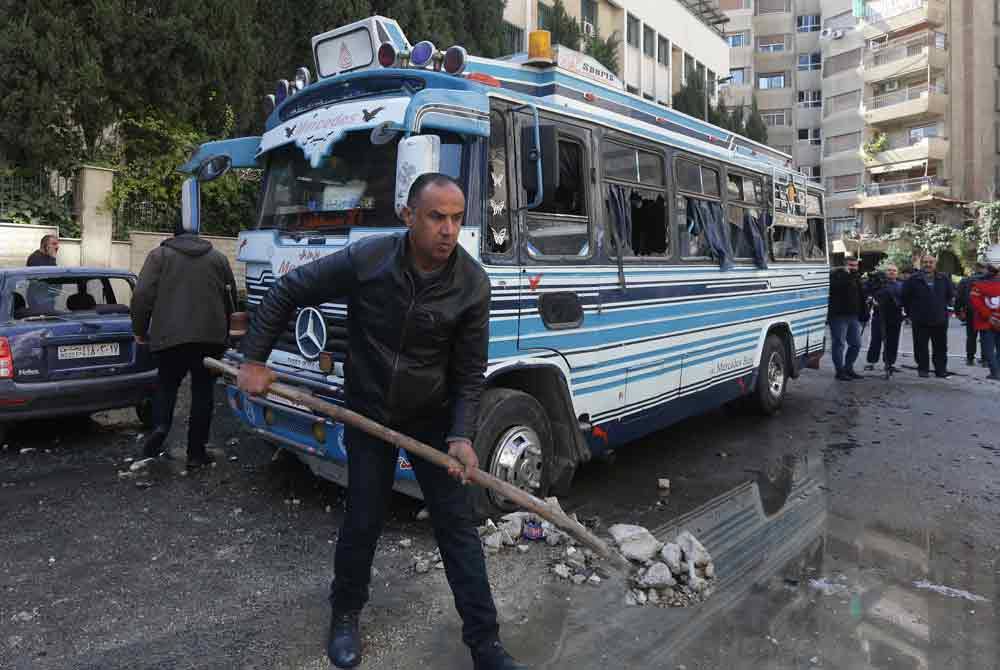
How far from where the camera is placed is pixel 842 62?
50.7m

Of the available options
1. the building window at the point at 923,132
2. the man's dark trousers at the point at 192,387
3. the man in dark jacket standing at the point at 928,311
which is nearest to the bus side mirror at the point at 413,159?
the man's dark trousers at the point at 192,387

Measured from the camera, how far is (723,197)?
7.20 metres

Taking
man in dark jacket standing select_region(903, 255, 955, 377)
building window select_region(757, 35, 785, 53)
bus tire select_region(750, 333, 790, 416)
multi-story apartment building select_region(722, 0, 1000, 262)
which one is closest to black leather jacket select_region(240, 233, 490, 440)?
bus tire select_region(750, 333, 790, 416)

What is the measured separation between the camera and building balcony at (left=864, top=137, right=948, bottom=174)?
43.8 meters

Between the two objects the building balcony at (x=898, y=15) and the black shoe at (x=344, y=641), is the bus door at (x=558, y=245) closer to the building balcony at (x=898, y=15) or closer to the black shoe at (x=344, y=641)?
the black shoe at (x=344, y=641)

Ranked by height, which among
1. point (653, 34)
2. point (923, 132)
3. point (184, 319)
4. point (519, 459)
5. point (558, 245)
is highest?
point (653, 34)

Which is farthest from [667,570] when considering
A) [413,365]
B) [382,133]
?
[382,133]

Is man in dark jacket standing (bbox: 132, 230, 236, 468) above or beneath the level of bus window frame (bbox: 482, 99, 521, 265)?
beneath

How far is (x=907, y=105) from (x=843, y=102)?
617cm

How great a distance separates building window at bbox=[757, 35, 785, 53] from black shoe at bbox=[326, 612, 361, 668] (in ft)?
196

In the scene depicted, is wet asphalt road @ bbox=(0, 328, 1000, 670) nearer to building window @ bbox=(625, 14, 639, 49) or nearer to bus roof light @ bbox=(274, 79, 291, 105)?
bus roof light @ bbox=(274, 79, 291, 105)

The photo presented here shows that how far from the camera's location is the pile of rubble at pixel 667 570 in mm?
3822

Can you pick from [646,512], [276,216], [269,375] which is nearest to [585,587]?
[646,512]

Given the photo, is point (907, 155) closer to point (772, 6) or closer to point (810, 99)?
point (810, 99)
